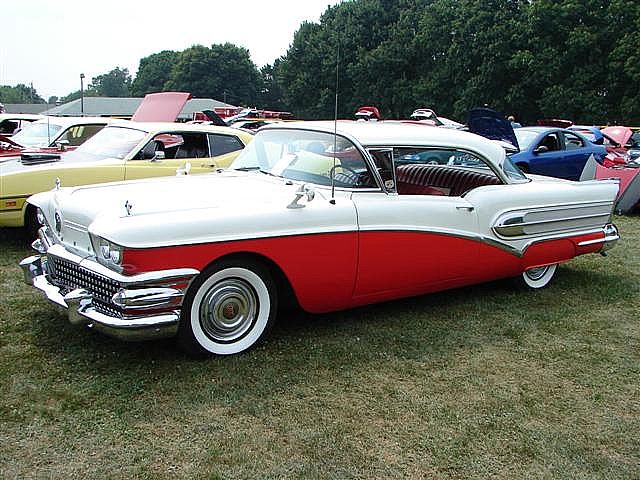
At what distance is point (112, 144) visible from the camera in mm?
7352

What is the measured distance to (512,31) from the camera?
3981 cm

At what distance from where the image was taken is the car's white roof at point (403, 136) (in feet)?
14.9

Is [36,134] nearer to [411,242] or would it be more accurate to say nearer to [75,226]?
[75,226]

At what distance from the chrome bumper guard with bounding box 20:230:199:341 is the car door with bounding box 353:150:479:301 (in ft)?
4.24

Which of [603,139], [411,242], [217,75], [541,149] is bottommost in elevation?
[411,242]

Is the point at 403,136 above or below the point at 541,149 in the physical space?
above

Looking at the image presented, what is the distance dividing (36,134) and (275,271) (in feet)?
26.5

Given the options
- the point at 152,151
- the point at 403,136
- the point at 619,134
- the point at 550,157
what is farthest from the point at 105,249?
the point at 619,134

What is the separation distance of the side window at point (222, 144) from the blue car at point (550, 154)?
5.10 meters

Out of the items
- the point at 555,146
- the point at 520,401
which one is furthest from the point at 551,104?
the point at 520,401

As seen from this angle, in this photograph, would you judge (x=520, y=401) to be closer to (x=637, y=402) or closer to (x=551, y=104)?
(x=637, y=402)

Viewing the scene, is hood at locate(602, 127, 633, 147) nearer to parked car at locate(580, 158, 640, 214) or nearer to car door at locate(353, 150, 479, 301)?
parked car at locate(580, 158, 640, 214)

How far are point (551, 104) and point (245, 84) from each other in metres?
55.0

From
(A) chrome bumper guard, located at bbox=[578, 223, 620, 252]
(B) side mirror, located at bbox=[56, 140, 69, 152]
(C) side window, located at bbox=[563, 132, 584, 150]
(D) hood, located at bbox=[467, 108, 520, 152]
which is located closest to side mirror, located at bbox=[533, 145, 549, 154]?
(C) side window, located at bbox=[563, 132, 584, 150]
